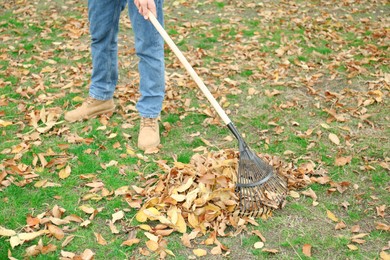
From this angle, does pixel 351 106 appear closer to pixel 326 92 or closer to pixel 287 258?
pixel 326 92

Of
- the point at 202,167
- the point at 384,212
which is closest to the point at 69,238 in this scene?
the point at 202,167

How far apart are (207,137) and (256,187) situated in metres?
1.17

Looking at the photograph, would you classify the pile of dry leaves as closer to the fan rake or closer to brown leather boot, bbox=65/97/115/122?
the fan rake

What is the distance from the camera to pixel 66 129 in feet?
13.7

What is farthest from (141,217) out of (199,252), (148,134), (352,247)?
(352,247)

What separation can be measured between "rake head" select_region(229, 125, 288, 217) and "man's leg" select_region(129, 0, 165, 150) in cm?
104

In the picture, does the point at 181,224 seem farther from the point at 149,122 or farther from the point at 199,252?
the point at 149,122

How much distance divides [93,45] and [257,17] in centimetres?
394

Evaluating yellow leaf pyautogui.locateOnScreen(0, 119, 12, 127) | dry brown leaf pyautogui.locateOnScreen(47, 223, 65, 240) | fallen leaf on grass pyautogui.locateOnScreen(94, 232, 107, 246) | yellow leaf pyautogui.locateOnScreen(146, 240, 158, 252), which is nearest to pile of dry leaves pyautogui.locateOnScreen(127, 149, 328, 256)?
yellow leaf pyautogui.locateOnScreen(146, 240, 158, 252)

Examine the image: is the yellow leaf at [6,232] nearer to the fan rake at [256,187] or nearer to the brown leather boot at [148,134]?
the brown leather boot at [148,134]

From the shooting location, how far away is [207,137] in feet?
13.5

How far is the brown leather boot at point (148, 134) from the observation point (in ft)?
12.7

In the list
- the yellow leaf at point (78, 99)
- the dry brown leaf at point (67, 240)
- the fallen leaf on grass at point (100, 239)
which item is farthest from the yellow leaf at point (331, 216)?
the yellow leaf at point (78, 99)

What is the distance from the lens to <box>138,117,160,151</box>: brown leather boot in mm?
3867
